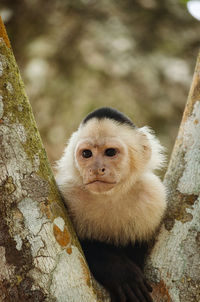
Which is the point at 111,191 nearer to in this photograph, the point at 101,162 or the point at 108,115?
the point at 101,162

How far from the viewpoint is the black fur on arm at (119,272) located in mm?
1978

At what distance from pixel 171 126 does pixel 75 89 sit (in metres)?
1.77

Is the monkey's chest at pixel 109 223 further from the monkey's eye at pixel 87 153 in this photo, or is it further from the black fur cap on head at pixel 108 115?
the black fur cap on head at pixel 108 115

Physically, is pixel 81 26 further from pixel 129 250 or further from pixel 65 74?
pixel 129 250

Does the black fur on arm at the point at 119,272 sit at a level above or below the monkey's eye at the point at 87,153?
below

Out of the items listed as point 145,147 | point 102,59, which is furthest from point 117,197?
point 102,59

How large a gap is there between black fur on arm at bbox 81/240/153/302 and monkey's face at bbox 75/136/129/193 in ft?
1.35

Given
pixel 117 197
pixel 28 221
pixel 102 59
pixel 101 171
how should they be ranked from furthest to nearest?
pixel 102 59 → pixel 117 197 → pixel 101 171 → pixel 28 221

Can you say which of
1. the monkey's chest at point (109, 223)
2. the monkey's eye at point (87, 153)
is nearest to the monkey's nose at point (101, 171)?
the monkey's eye at point (87, 153)

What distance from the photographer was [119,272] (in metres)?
2.12

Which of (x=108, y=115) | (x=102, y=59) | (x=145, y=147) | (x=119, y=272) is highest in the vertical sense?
(x=102, y=59)

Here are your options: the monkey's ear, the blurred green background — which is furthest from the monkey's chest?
the blurred green background

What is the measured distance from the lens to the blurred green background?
6.01 metres

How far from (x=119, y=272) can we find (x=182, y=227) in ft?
1.52
